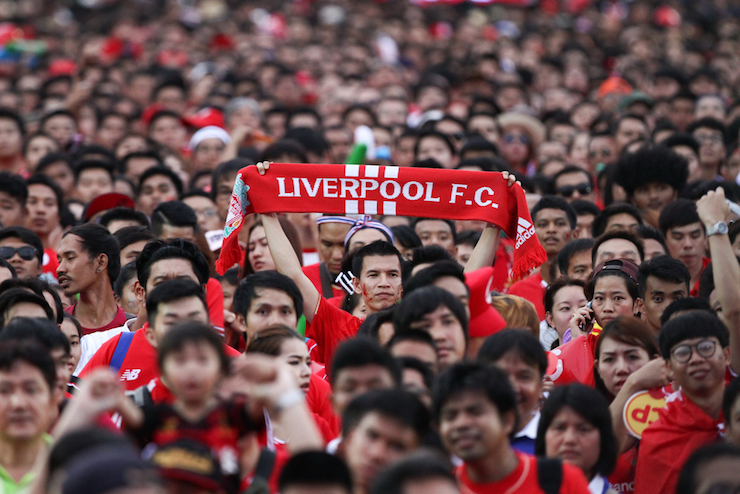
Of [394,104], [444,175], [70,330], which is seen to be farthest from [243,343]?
[394,104]

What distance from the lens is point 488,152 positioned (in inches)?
412

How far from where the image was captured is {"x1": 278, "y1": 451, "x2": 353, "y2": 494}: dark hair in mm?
3572

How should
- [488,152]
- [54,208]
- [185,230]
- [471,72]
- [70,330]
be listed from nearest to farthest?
[70,330], [185,230], [54,208], [488,152], [471,72]

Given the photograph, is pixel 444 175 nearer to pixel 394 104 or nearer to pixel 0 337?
pixel 0 337

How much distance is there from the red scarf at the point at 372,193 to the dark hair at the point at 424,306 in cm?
163

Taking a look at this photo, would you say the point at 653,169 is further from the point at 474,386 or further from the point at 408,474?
the point at 408,474

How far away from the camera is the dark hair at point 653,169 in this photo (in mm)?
8758

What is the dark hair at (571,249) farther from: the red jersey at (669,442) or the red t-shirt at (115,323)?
the red t-shirt at (115,323)

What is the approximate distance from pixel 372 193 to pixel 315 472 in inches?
124

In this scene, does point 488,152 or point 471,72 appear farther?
point 471,72

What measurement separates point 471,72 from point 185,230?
881 centimetres

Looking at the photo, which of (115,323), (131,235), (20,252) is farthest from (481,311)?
(20,252)

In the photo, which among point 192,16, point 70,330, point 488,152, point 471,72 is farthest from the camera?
point 192,16

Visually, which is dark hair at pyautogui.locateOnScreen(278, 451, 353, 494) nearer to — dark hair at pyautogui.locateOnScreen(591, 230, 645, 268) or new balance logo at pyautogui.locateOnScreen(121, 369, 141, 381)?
new balance logo at pyautogui.locateOnScreen(121, 369, 141, 381)
